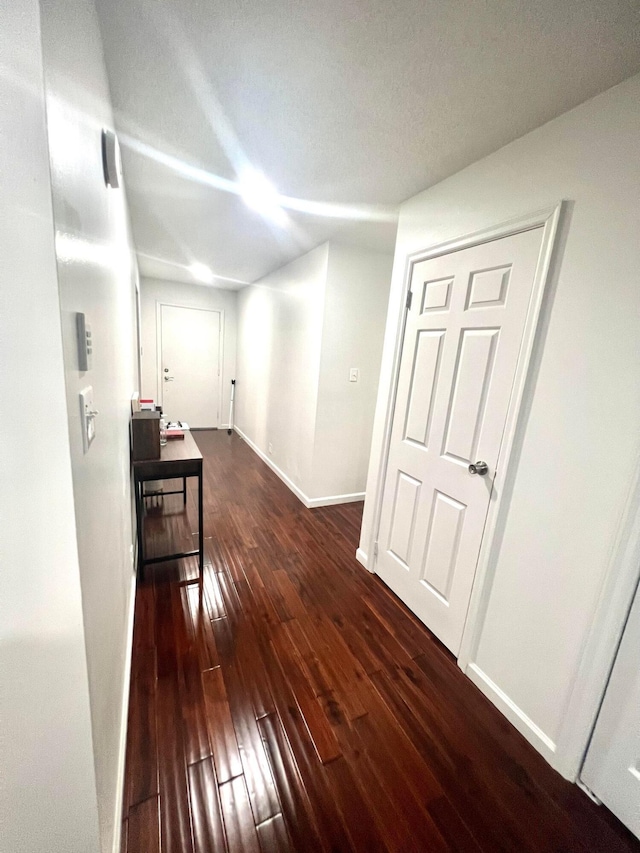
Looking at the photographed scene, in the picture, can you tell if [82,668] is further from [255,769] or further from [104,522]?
[255,769]

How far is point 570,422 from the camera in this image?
3.81ft

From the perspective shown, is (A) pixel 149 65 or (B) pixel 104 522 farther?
(A) pixel 149 65

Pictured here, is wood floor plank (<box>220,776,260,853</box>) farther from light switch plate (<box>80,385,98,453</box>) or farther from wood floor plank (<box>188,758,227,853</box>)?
light switch plate (<box>80,385,98,453</box>)

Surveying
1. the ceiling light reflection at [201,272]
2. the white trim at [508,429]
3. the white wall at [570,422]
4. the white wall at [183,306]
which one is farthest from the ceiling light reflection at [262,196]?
the white wall at [183,306]

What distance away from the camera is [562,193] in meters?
1.17

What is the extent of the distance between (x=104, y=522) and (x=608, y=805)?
191 centimetres

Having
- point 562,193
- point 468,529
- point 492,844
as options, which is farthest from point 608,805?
point 562,193

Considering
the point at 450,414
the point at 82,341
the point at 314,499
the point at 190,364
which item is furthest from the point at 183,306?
the point at 82,341

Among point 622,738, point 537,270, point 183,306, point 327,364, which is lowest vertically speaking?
point 622,738

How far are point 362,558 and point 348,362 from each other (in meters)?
1.67

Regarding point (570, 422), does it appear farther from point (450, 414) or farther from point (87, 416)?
point (87, 416)

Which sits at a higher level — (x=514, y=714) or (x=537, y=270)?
(x=537, y=270)

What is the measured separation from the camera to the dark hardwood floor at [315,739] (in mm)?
1001

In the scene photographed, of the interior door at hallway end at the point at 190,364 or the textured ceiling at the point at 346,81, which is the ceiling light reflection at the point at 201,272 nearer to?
the interior door at hallway end at the point at 190,364
